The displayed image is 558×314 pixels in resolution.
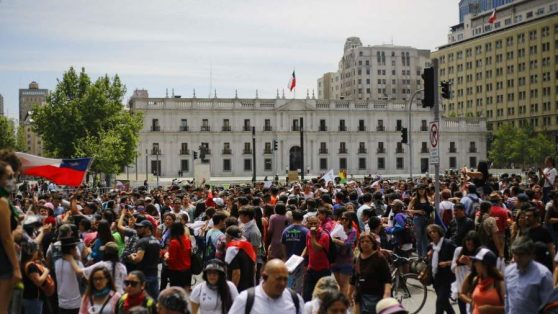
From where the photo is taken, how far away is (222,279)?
6383mm

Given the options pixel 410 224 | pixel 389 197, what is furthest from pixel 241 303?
pixel 389 197

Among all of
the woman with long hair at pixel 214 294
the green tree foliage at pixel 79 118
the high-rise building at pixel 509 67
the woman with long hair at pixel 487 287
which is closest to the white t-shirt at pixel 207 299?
the woman with long hair at pixel 214 294

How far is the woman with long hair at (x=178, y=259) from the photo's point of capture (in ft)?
28.7

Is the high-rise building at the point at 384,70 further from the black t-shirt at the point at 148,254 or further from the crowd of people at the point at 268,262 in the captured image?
the black t-shirt at the point at 148,254

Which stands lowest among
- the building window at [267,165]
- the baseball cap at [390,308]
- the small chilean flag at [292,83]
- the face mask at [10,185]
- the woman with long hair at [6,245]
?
the baseball cap at [390,308]

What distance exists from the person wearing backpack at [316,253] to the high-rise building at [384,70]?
126 metres

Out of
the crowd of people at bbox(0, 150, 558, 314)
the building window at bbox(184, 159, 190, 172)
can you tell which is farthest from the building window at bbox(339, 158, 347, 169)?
the crowd of people at bbox(0, 150, 558, 314)

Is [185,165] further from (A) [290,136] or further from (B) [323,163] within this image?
(B) [323,163]

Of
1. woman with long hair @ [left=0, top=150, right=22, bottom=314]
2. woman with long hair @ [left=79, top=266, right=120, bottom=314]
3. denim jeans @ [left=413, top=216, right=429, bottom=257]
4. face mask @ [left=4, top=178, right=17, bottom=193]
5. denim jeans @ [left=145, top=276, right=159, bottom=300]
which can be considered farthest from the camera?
denim jeans @ [left=413, top=216, right=429, bottom=257]

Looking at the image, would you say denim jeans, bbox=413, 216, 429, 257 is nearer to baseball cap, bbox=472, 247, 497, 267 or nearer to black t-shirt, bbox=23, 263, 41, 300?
baseball cap, bbox=472, 247, 497, 267

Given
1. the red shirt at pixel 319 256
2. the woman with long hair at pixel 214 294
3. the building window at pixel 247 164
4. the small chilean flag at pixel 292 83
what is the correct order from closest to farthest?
the woman with long hair at pixel 214 294 < the red shirt at pixel 319 256 < the small chilean flag at pixel 292 83 < the building window at pixel 247 164

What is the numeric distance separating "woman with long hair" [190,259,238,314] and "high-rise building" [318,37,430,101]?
12940cm

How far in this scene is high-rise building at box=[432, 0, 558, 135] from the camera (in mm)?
89688

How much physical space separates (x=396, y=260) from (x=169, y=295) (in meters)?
6.57
